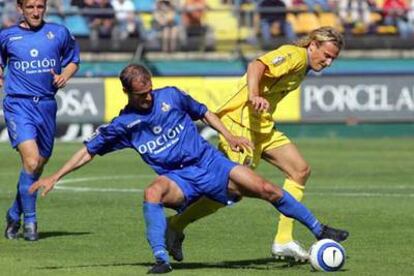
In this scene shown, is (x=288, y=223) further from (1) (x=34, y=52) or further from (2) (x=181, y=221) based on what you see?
(1) (x=34, y=52)

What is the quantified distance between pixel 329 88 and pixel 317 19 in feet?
10.3

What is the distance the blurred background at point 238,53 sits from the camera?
2691 cm

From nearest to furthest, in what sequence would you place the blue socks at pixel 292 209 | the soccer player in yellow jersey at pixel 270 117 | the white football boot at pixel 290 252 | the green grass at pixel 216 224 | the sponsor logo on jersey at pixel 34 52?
the blue socks at pixel 292 209
the green grass at pixel 216 224
the soccer player in yellow jersey at pixel 270 117
the white football boot at pixel 290 252
the sponsor logo on jersey at pixel 34 52

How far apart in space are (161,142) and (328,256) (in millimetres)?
1558

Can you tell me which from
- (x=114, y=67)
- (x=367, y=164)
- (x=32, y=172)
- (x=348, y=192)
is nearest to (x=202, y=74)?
(x=114, y=67)

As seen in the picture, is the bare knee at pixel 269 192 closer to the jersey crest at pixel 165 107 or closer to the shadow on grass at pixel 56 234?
the jersey crest at pixel 165 107

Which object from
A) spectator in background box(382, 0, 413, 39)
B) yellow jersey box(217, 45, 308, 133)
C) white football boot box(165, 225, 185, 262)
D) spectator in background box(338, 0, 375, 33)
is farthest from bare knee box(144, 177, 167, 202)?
spectator in background box(382, 0, 413, 39)

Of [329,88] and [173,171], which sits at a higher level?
[173,171]

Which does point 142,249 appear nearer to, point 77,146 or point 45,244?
point 45,244

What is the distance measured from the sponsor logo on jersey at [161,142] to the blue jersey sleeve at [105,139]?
158 millimetres

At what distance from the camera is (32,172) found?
12875mm

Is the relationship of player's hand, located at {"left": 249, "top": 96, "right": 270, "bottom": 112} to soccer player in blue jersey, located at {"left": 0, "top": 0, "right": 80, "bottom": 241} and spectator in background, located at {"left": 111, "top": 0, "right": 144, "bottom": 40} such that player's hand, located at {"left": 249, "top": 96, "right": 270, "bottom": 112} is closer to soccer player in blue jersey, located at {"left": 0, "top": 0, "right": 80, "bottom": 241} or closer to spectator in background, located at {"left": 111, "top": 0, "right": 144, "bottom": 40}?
soccer player in blue jersey, located at {"left": 0, "top": 0, "right": 80, "bottom": 241}

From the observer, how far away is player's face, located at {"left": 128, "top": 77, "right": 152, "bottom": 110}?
10.2 meters

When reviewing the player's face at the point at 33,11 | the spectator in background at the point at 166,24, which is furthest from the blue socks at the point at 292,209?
the spectator in background at the point at 166,24
